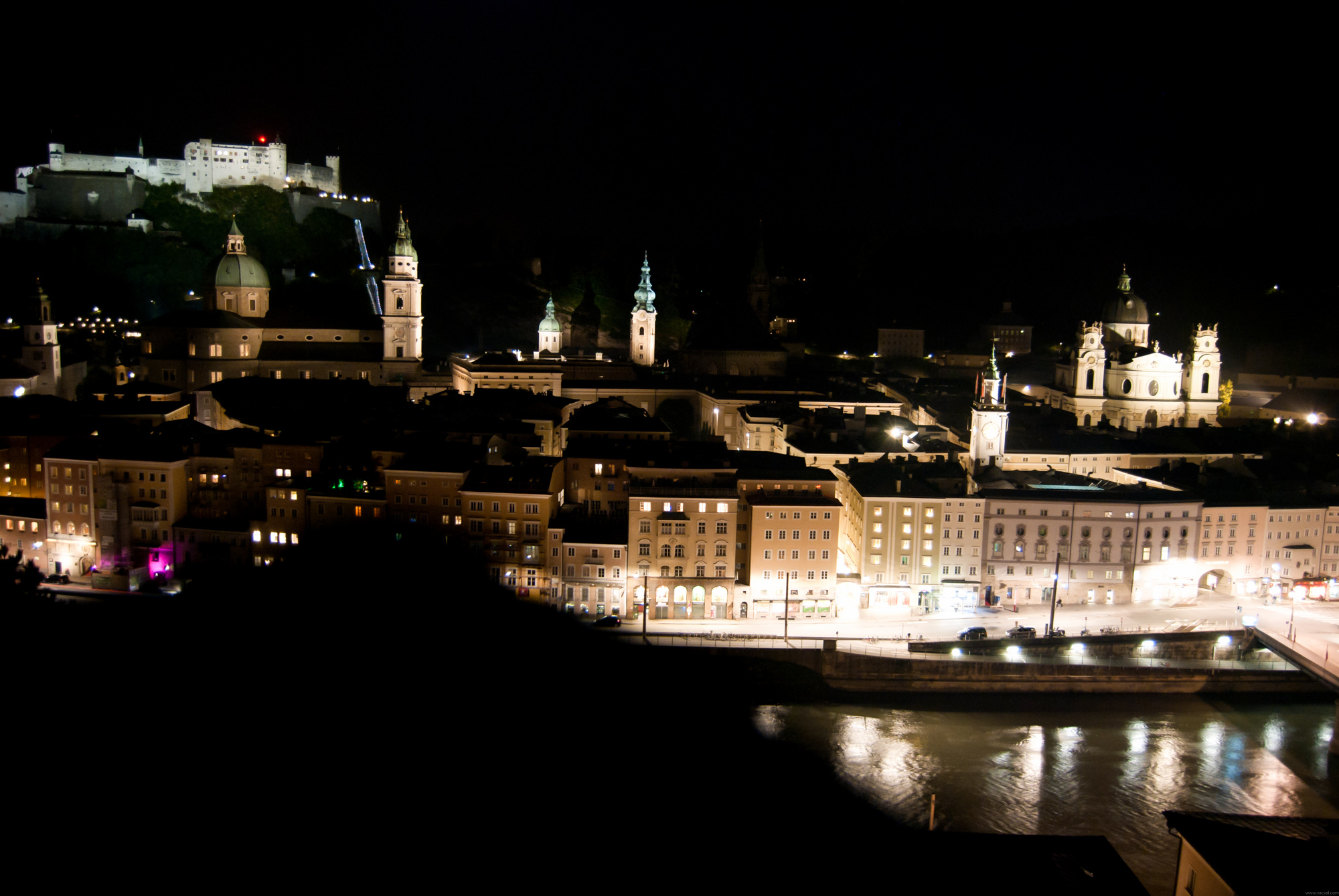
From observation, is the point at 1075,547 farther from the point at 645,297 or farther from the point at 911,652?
the point at 645,297

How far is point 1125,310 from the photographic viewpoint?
3039cm

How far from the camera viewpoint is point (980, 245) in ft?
170

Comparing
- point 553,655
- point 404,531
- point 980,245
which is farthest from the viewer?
point 980,245

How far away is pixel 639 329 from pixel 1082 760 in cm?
1866

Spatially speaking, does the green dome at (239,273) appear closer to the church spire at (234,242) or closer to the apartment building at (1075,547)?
the church spire at (234,242)

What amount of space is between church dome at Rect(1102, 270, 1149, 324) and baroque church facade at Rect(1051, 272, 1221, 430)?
1.98 meters

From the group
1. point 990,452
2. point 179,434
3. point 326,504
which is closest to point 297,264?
point 179,434

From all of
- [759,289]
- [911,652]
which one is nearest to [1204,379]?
[759,289]

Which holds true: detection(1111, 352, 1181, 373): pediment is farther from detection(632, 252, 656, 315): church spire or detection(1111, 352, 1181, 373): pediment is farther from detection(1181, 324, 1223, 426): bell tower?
detection(632, 252, 656, 315): church spire

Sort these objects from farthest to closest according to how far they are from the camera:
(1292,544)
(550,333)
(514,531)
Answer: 1. (550,333)
2. (1292,544)
3. (514,531)

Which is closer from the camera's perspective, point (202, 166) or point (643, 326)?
point (643, 326)

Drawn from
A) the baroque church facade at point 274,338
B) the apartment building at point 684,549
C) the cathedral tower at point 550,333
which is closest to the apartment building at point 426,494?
the apartment building at point 684,549

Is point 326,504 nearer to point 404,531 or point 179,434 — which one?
point 404,531

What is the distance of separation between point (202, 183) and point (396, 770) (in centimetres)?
2580
